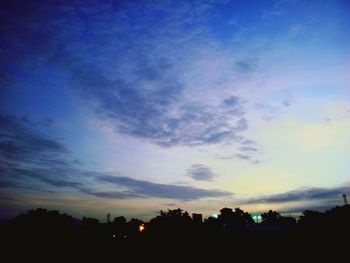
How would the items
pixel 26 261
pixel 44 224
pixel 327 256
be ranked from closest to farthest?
1. pixel 327 256
2. pixel 26 261
3. pixel 44 224

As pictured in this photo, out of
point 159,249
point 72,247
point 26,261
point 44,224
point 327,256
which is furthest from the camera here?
point 44,224

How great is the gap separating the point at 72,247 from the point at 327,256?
89.6ft

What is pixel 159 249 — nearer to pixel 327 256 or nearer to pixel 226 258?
pixel 226 258

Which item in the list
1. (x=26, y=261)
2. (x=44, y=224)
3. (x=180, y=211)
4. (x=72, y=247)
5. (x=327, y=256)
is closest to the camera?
(x=327, y=256)

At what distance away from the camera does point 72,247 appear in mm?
35500

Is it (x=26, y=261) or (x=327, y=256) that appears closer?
(x=327, y=256)

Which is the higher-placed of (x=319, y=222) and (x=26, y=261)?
(x=319, y=222)

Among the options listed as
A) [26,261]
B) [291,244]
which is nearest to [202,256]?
[291,244]

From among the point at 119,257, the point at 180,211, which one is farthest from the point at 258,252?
the point at 180,211

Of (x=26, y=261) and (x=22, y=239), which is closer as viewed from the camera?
(x=26, y=261)

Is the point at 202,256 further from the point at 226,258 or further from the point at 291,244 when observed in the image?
the point at 291,244

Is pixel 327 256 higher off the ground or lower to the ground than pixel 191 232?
lower

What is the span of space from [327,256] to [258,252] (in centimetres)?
668

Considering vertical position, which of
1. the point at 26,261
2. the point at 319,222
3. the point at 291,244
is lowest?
the point at 26,261
